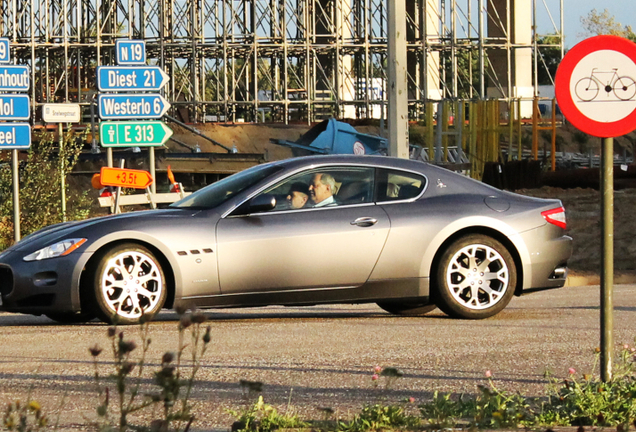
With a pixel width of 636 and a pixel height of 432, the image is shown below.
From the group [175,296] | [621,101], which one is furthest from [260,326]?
[621,101]

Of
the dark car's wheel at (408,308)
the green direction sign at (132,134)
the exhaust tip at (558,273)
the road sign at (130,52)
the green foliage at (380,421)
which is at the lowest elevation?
the dark car's wheel at (408,308)

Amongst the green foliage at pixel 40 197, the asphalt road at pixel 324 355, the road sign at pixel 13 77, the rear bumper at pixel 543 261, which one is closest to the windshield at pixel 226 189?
the asphalt road at pixel 324 355

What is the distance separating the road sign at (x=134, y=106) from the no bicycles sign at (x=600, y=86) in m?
11.4

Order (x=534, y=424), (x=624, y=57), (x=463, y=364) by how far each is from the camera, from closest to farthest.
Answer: (x=534, y=424) → (x=624, y=57) → (x=463, y=364)

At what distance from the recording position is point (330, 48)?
47531mm

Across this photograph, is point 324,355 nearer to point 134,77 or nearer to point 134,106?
point 134,106

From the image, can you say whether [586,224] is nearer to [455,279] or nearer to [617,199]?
[617,199]

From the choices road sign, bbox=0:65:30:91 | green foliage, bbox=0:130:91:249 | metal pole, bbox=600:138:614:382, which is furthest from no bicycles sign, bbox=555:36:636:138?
green foliage, bbox=0:130:91:249

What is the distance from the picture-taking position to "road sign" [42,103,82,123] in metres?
15.9

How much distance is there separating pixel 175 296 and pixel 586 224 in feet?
55.3

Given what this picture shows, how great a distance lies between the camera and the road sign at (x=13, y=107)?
51.1ft

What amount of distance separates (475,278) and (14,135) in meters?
8.23

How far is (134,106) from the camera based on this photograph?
16.2m

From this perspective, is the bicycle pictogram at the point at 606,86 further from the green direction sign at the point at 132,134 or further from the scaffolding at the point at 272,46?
the scaffolding at the point at 272,46
